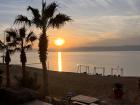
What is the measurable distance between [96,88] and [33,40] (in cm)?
628

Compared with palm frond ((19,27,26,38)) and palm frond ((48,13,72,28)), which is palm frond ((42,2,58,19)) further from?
palm frond ((19,27,26,38))

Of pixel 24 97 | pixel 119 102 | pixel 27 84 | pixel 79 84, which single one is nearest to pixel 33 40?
pixel 27 84

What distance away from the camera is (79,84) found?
26203 millimetres

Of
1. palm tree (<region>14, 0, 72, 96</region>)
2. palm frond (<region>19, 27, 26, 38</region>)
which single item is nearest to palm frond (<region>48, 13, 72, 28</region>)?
palm tree (<region>14, 0, 72, 96</region>)

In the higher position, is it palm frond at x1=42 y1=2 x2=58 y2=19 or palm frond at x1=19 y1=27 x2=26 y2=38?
palm frond at x1=42 y1=2 x2=58 y2=19

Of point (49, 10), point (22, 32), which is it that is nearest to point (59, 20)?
point (49, 10)

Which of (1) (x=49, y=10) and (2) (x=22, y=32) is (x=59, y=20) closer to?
(1) (x=49, y=10)

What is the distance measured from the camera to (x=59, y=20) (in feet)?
66.8

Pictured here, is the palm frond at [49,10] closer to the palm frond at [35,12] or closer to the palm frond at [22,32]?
the palm frond at [35,12]

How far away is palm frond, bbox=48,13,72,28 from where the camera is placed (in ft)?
66.6

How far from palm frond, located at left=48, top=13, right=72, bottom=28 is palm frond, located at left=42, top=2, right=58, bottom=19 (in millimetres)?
350

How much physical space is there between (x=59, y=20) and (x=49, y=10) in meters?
0.95

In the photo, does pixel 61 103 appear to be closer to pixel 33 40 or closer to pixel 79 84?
pixel 33 40

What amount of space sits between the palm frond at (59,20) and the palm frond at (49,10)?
1.15ft
